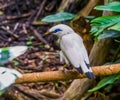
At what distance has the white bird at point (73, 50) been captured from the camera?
2.01 m

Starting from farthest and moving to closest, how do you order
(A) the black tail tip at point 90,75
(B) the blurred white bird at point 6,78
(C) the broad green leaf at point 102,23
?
1. (C) the broad green leaf at point 102,23
2. (A) the black tail tip at point 90,75
3. (B) the blurred white bird at point 6,78

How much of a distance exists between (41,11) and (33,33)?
419 millimetres

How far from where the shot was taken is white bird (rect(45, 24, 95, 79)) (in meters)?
2.01

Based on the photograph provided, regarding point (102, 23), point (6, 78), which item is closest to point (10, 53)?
point (6, 78)

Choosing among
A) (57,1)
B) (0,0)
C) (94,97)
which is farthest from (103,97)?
(0,0)

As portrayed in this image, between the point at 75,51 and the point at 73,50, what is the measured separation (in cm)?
1

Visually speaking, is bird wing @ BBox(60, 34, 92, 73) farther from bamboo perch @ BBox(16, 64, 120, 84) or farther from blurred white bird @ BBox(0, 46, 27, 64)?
blurred white bird @ BBox(0, 46, 27, 64)

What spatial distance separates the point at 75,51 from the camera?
2.12 meters

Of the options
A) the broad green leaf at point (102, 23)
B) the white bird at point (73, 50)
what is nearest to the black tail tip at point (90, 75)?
the white bird at point (73, 50)

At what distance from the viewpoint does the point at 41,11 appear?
475cm

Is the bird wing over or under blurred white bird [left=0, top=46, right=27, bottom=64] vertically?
under

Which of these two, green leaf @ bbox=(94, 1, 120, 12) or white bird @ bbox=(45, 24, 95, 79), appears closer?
white bird @ bbox=(45, 24, 95, 79)

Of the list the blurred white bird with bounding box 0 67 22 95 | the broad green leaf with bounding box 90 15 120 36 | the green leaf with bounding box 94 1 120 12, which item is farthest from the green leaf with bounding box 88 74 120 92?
the blurred white bird with bounding box 0 67 22 95

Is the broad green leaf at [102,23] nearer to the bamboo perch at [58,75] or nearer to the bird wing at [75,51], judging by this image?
the bird wing at [75,51]
